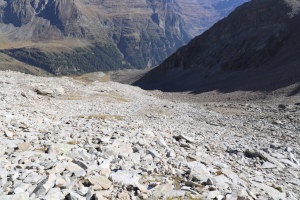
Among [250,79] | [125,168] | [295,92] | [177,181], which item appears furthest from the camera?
→ [250,79]

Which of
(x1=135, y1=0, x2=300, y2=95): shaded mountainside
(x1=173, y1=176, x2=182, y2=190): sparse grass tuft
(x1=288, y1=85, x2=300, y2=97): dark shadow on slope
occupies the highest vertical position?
(x1=135, y1=0, x2=300, y2=95): shaded mountainside

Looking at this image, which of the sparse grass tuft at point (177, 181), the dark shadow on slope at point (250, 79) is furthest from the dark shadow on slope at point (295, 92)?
the sparse grass tuft at point (177, 181)

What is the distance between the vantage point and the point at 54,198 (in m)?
5.36

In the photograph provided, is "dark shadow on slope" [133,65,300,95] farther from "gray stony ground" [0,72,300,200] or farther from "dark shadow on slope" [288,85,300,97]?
"gray stony ground" [0,72,300,200]

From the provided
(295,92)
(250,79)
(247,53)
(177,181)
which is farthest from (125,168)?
(247,53)

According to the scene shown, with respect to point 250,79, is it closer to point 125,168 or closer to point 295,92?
point 295,92

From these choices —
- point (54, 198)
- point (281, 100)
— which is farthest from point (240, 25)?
point (54, 198)

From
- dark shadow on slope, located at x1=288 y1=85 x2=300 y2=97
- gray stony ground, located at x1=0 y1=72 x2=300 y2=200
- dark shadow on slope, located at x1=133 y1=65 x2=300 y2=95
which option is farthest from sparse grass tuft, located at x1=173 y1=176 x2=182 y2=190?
dark shadow on slope, located at x1=133 y1=65 x2=300 y2=95

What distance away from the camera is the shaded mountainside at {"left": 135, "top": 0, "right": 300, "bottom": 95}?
64.4m

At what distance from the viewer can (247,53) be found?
88312 millimetres

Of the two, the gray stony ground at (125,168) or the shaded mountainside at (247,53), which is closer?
the gray stony ground at (125,168)

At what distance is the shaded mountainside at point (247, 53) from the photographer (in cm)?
6438

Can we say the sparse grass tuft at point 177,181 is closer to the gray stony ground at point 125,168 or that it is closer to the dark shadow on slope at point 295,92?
the gray stony ground at point 125,168

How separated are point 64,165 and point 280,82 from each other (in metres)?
59.0
